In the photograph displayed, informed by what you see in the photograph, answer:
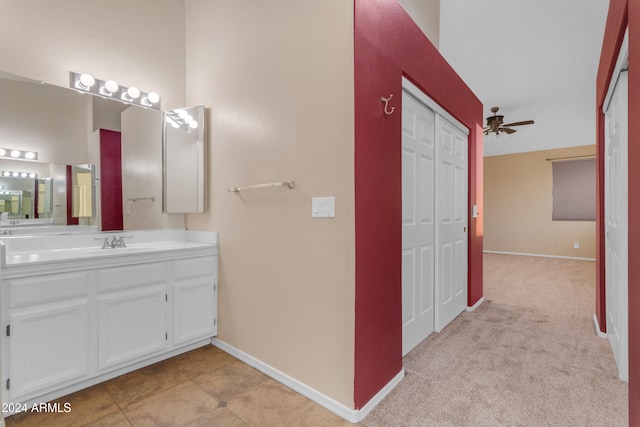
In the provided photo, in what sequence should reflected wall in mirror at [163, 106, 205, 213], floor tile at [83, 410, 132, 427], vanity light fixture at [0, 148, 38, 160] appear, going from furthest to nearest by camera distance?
reflected wall in mirror at [163, 106, 205, 213], vanity light fixture at [0, 148, 38, 160], floor tile at [83, 410, 132, 427]

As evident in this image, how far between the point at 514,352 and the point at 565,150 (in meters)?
6.40

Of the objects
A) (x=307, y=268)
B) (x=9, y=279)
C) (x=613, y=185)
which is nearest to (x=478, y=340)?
(x=613, y=185)

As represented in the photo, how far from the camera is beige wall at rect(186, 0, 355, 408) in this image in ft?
5.29

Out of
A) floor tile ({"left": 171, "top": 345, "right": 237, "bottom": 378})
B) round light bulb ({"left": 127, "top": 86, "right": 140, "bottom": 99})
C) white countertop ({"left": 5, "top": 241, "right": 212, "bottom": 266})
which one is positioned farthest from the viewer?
round light bulb ({"left": 127, "top": 86, "right": 140, "bottom": 99})

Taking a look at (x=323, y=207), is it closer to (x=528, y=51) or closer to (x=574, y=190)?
(x=528, y=51)

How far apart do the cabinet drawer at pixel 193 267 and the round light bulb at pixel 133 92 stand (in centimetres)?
137

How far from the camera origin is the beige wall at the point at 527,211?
6.72m

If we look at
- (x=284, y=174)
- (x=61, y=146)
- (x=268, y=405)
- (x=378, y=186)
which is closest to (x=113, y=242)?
(x=61, y=146)

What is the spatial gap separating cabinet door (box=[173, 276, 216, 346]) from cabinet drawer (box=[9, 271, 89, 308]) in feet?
1.82

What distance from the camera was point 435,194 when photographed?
260 centimetres

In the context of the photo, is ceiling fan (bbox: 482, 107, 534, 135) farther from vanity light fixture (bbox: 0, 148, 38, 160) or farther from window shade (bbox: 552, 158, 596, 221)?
vanity light fixture (bbox: 0, 148, 38, 160)

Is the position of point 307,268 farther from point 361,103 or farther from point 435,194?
point 435,194

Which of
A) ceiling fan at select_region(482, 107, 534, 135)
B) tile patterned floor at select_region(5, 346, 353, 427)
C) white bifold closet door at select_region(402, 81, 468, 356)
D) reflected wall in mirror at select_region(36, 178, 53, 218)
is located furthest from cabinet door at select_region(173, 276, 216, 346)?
ceiling fan at select_region(482, 107, 534, 135)

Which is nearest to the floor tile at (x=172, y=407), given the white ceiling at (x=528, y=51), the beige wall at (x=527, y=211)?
the white ceiling at (x=528, y=51)
